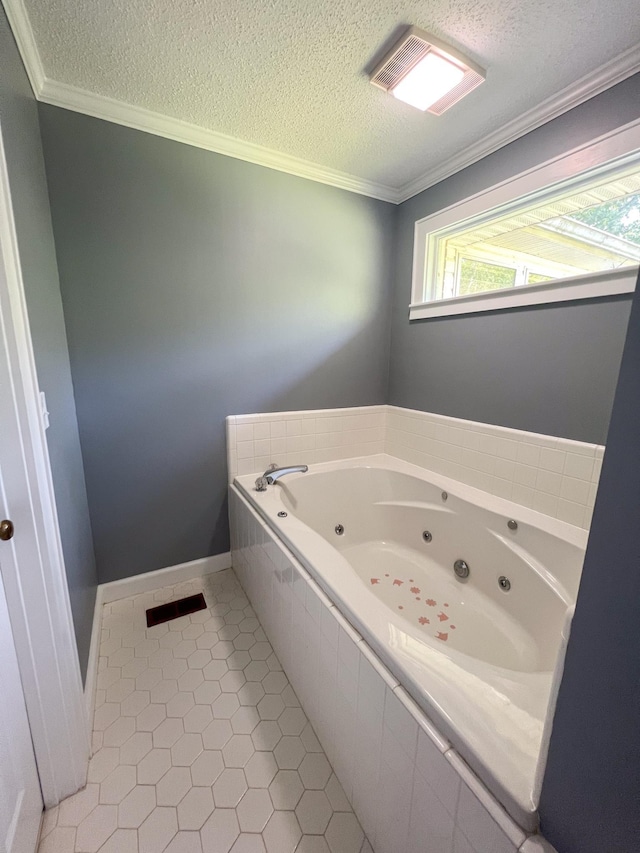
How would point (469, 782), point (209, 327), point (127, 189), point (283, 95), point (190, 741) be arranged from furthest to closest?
point (209, 327) → point (127, 189) → point (283, 95) → point (190, 741) → point (469, 782)

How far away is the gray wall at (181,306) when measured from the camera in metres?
1.50

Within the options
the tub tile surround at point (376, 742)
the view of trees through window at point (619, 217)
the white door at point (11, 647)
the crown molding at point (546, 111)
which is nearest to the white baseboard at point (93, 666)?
the white door at point (11, 647)

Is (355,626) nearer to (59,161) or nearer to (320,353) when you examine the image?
(320,353)

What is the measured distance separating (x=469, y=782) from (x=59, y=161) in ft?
7.94

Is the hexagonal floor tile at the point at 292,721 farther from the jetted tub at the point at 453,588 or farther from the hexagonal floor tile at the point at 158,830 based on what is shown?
the jetted tub at the point at 453,588

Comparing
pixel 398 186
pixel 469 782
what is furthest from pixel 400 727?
pixel 398 186

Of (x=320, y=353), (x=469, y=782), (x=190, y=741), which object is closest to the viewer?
(x=469, y=782)

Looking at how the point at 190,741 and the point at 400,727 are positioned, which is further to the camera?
the point at 190,741

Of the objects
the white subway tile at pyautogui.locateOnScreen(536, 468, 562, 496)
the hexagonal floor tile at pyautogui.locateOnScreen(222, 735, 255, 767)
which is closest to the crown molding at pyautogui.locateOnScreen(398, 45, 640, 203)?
the white subway tile at pyautogui.locateOnScreen(536, 468, 562, 496)

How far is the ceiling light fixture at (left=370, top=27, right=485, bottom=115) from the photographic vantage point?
3.79 feet

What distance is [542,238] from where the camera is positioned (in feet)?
5.56

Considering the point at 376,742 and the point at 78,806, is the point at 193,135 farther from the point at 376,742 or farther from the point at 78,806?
the point at 78,806

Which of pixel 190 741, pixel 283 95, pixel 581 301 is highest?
pixel 283 95

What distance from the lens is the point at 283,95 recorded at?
1379mm
